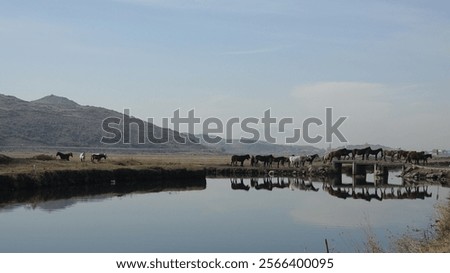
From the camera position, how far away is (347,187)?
40.6 m

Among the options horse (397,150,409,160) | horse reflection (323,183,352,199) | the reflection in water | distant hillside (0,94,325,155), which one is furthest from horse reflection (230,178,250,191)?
distant hillside (0,94,325,155)

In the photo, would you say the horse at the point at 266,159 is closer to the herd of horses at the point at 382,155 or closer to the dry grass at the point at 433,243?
the herd of horses at the point at 382,155

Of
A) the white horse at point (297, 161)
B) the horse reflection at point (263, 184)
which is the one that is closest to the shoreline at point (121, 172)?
the horse reflection at point (263, 184)

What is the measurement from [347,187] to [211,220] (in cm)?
1912

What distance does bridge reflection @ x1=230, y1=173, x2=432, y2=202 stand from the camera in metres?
35.2

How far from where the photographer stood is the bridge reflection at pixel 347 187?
35188mm

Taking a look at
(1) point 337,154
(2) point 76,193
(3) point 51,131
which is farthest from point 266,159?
(3) point 51,131

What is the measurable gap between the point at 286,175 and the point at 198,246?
3268cm

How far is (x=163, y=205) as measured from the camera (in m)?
28.3

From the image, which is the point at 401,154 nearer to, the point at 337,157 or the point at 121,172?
the point at 337,157

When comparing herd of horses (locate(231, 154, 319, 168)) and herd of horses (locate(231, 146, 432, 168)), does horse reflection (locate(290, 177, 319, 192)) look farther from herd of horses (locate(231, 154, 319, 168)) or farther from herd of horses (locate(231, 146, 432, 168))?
herd of horses (locate(231, 146, 432, 168))

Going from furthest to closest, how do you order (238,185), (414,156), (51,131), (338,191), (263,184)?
1. (51,131)
2. (414,156)
3. (263,184)
4. (238,185)
5. (338,191)

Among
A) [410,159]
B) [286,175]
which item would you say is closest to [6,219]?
[286,175]
